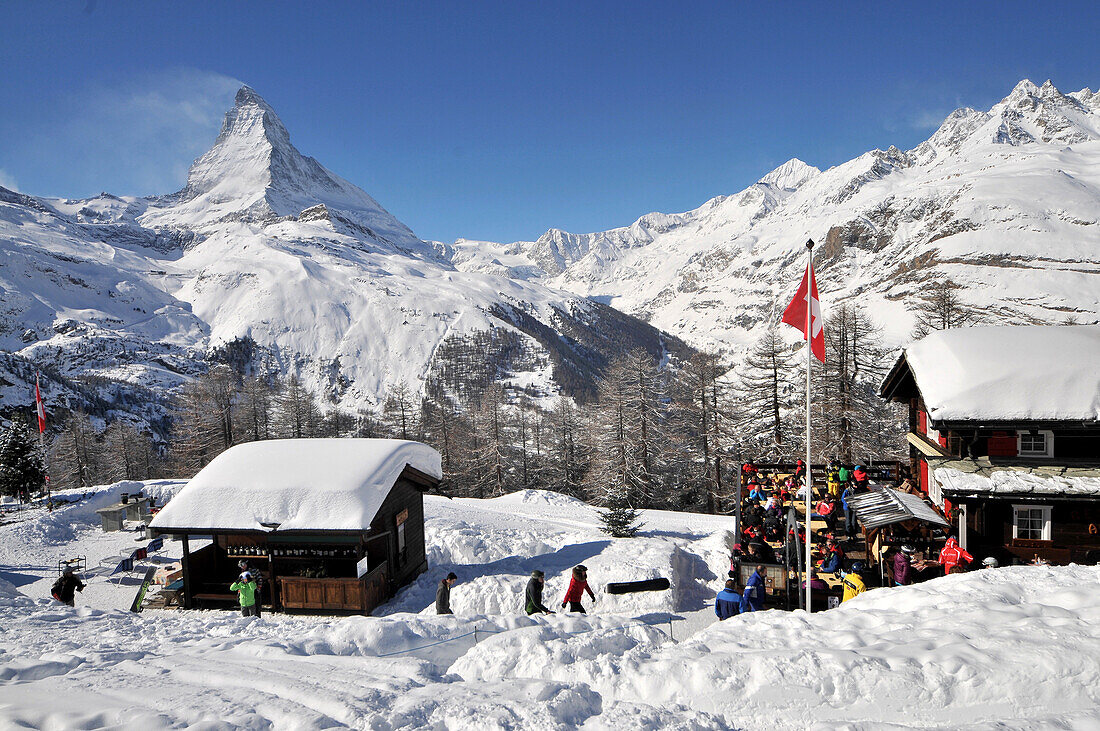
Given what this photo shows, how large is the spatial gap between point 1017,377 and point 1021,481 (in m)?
2.61

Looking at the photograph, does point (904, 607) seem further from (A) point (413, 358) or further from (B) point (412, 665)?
(A) point (413, 358)

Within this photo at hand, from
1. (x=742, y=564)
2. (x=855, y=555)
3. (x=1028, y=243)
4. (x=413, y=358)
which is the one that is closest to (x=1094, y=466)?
(x=855, y=555)

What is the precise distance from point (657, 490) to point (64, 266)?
23246cm

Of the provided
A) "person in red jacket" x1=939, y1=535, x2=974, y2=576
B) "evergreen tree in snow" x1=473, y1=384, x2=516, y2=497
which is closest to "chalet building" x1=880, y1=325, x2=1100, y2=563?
"person in red jacket" x1=939, y1=535, x2=974, y2=576

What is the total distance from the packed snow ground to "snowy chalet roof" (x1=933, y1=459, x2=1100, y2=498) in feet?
16.0

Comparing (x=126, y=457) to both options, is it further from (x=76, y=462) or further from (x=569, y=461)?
(x=569, y=461)

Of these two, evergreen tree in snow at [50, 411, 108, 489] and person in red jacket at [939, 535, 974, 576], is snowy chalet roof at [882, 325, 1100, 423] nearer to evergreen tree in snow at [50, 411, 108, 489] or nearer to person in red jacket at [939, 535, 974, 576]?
person in red jacket at [939, 535, 974, 576]

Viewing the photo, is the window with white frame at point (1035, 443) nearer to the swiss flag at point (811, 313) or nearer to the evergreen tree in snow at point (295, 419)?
the swiss flag at point (811, 313)

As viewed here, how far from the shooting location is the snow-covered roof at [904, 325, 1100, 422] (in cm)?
1354

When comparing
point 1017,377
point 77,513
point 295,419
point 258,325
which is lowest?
point 77,513

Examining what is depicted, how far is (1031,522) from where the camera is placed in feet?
45.2

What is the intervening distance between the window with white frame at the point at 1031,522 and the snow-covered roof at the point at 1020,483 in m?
0.77

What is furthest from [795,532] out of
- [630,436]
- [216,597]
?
[630,436]

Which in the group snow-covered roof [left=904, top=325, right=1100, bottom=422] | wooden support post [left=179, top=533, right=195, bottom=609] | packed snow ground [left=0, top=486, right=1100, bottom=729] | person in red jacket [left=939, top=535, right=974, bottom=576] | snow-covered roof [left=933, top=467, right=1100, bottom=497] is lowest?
wooden support post [left=179, top=533, right=195, bottom=609]
